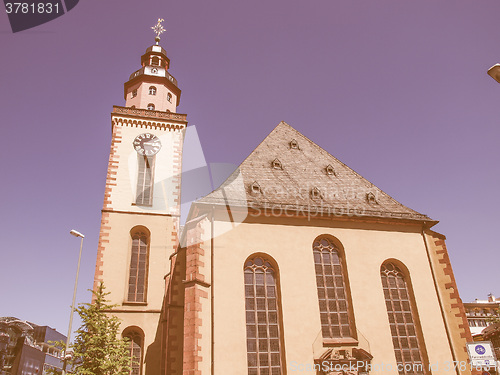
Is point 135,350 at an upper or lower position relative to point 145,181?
lower

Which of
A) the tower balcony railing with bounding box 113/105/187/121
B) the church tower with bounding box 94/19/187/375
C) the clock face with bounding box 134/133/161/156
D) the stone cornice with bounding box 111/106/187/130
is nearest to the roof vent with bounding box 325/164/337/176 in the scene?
the church tower with bounding box 94/19/187/375

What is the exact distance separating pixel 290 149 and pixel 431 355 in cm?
1075

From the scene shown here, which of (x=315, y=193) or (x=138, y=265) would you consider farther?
(x=138, y=265)

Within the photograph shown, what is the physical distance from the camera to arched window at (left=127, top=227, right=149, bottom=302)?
1750 cm

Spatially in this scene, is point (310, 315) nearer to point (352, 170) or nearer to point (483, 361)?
point (483, 361)

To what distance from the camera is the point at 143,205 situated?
19.7m

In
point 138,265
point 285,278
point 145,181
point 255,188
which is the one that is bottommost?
point 285,278

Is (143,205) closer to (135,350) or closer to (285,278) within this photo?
(135,350)

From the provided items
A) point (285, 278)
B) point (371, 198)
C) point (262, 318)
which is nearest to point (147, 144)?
point (285, 278)

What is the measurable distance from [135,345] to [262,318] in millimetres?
6857

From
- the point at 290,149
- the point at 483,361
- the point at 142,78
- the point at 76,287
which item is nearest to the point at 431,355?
the point at 483,361

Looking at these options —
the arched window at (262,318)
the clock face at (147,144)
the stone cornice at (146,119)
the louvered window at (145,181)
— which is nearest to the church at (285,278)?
the arched window at (262,318)

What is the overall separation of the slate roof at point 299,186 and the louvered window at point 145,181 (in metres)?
6.23

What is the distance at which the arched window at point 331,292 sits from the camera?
13.2 metres
